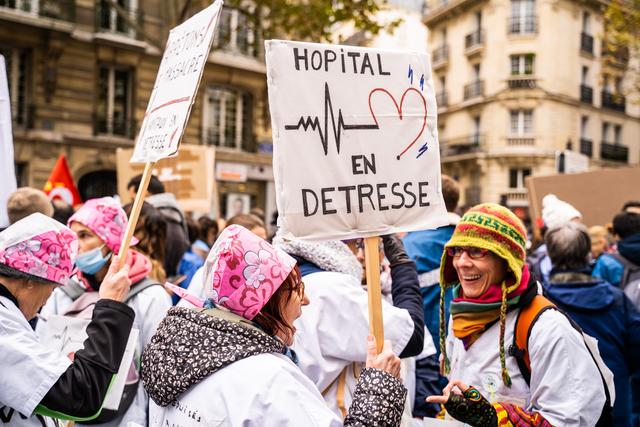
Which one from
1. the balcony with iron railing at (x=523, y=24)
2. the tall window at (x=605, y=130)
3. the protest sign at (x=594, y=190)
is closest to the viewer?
the protest sign at (x=594, y=190)

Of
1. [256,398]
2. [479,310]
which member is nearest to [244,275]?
[256,398]

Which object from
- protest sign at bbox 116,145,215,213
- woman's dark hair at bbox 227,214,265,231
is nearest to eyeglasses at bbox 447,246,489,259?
woman's dark hair at bbox 227,214,265,231

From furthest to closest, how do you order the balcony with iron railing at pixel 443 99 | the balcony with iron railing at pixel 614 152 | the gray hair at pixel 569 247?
1. the balcony with iron railing at pixel 443 99
2. the balcony with iron railing at pixel 614 152
3. the gray hair at pixel 569 247

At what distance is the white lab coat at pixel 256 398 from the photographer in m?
1.62

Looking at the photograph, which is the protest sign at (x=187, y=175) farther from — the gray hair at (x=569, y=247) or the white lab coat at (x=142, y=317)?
the gray hair at (x=569, y=247)

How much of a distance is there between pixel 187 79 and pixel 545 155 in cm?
3272

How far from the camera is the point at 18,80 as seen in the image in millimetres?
17219

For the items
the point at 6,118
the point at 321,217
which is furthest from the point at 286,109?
the point at 6,118

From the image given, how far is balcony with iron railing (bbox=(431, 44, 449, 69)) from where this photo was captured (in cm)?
3781

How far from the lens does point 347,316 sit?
8.29ft

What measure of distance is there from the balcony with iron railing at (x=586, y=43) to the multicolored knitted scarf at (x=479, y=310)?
3603cm

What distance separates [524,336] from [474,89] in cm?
3474

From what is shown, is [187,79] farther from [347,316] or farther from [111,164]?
[111,164]

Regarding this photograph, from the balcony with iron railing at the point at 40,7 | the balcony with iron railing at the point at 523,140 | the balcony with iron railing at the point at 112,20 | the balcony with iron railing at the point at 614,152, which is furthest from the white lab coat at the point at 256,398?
the balcony with iron railing at the point at 614,152
